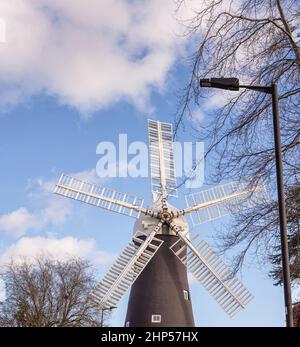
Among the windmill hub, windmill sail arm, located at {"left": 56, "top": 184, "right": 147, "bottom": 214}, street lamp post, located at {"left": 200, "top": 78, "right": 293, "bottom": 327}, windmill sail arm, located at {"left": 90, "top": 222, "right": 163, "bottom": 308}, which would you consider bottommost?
street lamp post, located at {"left": 200, "top": 78, "right": 293, "bottom": 327}

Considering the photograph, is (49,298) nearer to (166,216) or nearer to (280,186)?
(166,216)

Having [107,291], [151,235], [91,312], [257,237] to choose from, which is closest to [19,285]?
[91,312]

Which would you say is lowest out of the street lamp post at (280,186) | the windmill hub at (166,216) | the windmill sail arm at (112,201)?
the street lamp post at (280,186)

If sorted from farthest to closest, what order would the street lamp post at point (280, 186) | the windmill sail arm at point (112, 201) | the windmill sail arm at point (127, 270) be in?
the windmill sail arm at point (112, 201)
the windmill sail arm at point (127, 270)
the street lamp post at point (280, 186)

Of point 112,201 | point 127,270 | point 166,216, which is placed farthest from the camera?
point 112,201

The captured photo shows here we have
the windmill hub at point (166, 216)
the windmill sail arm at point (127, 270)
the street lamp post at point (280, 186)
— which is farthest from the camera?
the windmill hub at point (166, 216)

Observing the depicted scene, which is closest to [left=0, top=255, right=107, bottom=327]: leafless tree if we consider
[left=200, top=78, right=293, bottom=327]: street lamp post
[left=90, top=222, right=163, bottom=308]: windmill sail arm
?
[left=90, top=222, right=163, bottom=308]: windmill sail arm

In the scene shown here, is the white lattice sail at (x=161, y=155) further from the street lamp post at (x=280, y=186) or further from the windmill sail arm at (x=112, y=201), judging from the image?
the street lamp post at (x=280, y=186)

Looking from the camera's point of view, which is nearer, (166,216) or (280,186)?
(280,186)

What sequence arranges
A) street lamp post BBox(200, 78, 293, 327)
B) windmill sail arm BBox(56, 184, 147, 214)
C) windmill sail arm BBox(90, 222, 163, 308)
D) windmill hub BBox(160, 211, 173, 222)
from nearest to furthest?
street lamp post BBox(200, 78, 293, 327)
windmill sail arm BBox(90, 222, 163, 308)
windmill hub BBox(160, 211, 173, 222)
windmill sail arm BBox(56, 184, 147, 214)

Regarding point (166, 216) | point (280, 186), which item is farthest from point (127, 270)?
point (280, 186)

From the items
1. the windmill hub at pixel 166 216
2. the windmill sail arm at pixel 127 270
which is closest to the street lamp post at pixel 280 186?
the windmill sail arm at pixel 127 270

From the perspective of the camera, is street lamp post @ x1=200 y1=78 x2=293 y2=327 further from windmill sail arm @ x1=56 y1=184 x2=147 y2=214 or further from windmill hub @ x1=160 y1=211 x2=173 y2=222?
windmill sail arm @ x1=56 y1=184 x2=147 y2=214
